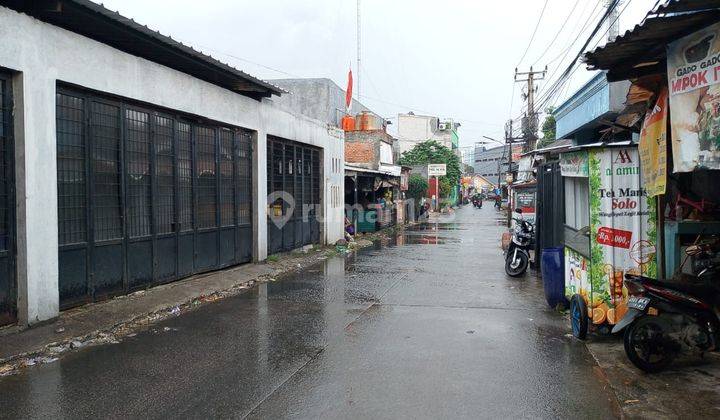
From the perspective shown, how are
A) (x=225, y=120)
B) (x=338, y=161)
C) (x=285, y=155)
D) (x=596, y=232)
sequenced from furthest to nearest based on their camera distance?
(x=338, y=161)
(x=285, y=155)
(x=225, y=120)
(x=596, y=232)

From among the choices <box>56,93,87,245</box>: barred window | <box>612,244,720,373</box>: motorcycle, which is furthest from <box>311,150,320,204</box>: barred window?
<box>612,244,720,373</box>: motorcycle

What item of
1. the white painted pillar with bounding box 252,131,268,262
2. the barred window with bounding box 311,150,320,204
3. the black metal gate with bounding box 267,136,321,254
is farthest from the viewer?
the barred window with bounding box 311,150,320,204

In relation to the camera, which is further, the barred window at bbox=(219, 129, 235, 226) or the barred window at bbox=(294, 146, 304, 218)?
the barred window at bbox=(294, 146, 304, 218)

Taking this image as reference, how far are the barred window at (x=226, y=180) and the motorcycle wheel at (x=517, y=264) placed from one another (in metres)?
6.24

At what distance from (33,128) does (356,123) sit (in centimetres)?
2671

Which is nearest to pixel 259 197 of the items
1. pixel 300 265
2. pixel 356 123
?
pixel 300 265

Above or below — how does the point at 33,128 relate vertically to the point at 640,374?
above

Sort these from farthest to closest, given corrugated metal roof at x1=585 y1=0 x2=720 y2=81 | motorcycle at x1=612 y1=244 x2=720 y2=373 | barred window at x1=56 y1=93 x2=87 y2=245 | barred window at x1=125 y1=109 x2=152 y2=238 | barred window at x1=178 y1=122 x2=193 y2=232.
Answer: barred window at x1=178 y1=122 x2=193 y2=232 < barred window at x1=125 y1=109 x2=152 y2=238 < barred window at x1=56 y1=93 x2=87 y2=245 < motorcycle at x1=612 y1=244 x2=720 y2=373 < corrugated metal roof at x1=585 y1=0 x2=720 y2=81

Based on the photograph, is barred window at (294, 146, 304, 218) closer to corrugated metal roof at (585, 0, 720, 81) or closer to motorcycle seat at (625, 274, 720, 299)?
corrugated metal roof at (585, 0, 720, 81)

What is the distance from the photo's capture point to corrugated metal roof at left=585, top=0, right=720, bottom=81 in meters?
4.31

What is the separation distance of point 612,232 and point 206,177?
7.80m

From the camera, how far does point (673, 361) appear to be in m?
5.53

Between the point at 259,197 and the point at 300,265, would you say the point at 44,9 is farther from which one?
the point at 300,265

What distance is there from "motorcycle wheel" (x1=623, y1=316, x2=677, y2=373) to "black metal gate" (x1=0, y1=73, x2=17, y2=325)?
704 centimetres
